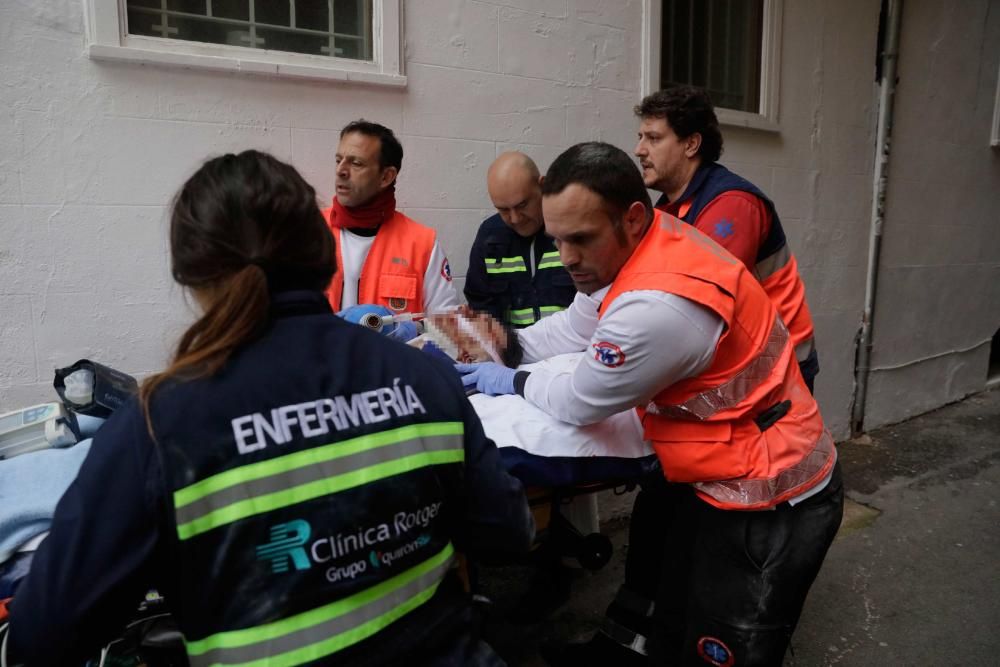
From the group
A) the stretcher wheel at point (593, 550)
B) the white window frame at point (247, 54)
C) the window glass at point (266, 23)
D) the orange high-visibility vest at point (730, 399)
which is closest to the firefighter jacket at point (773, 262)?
the orange high-visibility vest at point (730, 399)

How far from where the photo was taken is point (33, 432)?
5.52 feet

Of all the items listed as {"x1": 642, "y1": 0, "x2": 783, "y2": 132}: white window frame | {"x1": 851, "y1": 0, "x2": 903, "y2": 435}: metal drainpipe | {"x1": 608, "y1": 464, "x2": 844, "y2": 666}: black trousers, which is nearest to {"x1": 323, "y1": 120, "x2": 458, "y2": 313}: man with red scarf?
{"x1": 608, "y1": 464, "x2": 844, "y2": 666}: black trousers

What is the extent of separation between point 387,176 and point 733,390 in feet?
5.16

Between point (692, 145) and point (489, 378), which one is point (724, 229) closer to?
point (692, 145)

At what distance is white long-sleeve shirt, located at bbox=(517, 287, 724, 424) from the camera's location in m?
1.53

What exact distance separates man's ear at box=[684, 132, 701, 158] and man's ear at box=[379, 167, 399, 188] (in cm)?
108

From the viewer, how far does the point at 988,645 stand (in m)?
2.74

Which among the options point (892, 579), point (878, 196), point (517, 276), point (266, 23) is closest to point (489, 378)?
point (517, 276)

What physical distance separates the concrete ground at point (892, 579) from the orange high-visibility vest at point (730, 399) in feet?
4.40

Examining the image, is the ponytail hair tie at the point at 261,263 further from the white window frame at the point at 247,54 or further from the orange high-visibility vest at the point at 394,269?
the white window frame at the point at 247,54

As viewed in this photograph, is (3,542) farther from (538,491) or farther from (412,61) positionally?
(412,61)

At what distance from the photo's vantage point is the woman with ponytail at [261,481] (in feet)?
2.94

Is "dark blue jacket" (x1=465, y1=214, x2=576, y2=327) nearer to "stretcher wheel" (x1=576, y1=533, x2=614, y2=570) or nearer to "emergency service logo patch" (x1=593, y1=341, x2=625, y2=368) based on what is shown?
"stretcher wheel" (x1=576, y1=533, x2=614, y2=570)

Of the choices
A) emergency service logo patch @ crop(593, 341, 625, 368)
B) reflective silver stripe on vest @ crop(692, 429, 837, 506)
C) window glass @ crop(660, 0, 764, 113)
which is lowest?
reflective silver stripe on vest @ crop(692, 429, 837, 506)
